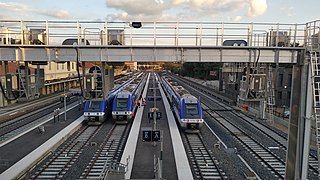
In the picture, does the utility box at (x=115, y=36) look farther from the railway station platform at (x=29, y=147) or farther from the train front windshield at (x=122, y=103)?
the train front windshield at (x=122, y=103)

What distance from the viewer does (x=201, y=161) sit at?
541 inches

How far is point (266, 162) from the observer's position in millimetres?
13594

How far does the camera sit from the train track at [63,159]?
39.2 ft

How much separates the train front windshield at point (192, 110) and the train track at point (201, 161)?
Result: 177cm

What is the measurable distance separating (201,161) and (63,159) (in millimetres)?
7636

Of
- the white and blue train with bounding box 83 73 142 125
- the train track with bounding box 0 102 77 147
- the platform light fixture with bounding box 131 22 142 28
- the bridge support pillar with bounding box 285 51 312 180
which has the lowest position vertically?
the train track with bounding box 0 102 77 147

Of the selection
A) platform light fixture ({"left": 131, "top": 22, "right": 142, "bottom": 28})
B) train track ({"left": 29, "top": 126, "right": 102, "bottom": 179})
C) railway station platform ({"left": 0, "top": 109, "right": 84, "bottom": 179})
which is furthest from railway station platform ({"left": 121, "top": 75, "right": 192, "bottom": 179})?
platform light fixture ({"left": 131, "top": 22, "right": 142, "bottom": 28})

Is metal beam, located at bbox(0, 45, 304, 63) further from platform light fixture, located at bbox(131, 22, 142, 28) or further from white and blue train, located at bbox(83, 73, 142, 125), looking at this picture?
white and blue train, located at bbox(83, 73, 142, 125)

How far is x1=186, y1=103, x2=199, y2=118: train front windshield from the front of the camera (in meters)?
19.0

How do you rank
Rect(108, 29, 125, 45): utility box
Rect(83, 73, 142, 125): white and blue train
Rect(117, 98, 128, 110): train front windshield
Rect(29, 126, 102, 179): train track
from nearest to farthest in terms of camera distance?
Rect(29, 126, 102, 179): train track < Rect(108, 29, 125, 45): utility box < Rect(83, 73, 142, 125): white and blue train < Rect(117, 98, 128, 110): train front windshield

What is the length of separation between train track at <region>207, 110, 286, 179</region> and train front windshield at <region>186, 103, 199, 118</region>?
11.0 ft

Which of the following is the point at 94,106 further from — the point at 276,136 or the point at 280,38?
the point at 280,38

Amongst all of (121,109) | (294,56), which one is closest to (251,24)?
(294,56)

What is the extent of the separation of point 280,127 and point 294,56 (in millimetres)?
10309
